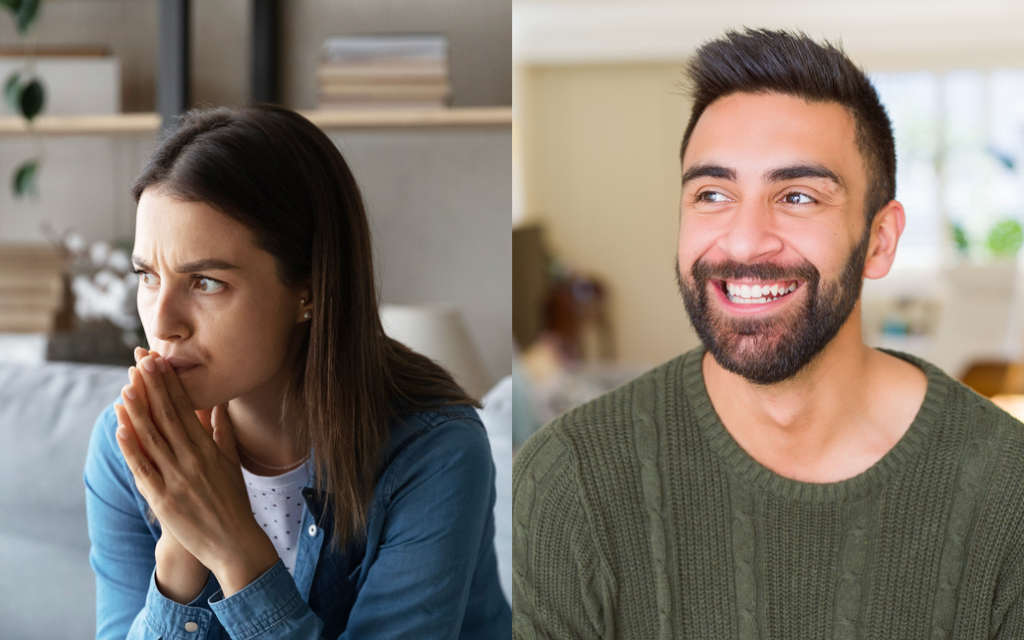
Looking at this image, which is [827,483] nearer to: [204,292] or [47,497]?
[204,292]

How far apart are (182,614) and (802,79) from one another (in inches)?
21.9

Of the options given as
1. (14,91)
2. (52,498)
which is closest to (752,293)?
(52,498)

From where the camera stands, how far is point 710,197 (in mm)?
651

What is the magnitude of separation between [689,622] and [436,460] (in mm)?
299

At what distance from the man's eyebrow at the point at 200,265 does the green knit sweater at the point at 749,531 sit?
389mm

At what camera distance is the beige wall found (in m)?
5.34

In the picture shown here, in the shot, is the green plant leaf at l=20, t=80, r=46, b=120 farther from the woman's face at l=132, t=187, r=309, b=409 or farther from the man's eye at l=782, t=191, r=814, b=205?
the man's eye at l=782, t=191, r=814, b=205

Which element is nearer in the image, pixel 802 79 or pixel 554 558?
pixel 802 79

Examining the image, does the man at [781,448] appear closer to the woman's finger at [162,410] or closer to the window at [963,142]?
the woman's finger at [162,410]

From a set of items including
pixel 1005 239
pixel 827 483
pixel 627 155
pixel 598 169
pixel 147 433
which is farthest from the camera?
pixel 598 169

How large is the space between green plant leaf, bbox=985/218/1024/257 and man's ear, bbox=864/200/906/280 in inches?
137

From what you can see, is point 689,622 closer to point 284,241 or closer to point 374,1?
point 284,241

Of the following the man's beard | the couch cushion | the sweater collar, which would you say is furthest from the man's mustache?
the couch cushion

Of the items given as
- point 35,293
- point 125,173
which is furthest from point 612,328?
point 125,173
